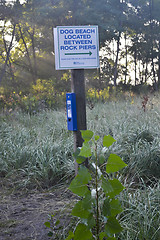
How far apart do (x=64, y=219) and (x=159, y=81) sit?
2179 cm

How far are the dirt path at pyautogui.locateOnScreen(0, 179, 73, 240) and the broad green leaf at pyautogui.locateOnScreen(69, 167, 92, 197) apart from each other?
1.21 m

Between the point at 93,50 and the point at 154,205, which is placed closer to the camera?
the point at 154,205

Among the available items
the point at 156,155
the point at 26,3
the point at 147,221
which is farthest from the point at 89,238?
the point at 26,3

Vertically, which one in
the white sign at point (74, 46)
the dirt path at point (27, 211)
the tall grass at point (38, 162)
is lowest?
the dirt path at point (27, 211)

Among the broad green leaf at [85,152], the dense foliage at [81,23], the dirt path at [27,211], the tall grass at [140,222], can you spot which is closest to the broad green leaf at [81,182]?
the broad green leaf at [85,152]

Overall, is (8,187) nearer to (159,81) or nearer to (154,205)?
(154,205)

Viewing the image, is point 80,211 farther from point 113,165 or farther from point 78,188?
point 113,165

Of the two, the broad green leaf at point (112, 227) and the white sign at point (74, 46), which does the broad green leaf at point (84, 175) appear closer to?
the broad green leaf at point (112, 227)

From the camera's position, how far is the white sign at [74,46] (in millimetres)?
3646

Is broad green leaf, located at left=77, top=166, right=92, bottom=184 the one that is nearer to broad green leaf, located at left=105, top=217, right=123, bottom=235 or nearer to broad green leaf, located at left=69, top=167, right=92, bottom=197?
broad green leaf, located at left=69, top=167, right=92, bottom=197

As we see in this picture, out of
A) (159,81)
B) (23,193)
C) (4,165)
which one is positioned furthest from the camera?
(159,81)

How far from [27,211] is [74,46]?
6.65 ft

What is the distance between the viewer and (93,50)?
3.76m

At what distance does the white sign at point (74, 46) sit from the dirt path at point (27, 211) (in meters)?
1.64
